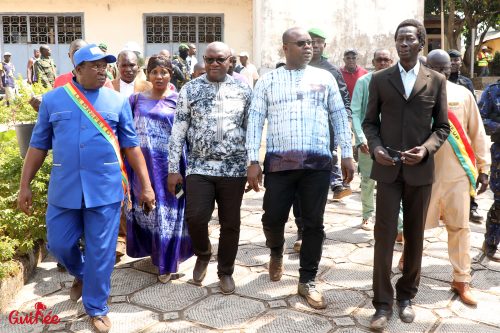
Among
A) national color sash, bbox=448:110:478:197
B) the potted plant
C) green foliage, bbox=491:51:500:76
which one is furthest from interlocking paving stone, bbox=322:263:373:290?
green foliage, bbox=491:51:500:76

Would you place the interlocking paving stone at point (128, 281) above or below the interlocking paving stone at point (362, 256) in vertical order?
below

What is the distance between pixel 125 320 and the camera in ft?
11.9

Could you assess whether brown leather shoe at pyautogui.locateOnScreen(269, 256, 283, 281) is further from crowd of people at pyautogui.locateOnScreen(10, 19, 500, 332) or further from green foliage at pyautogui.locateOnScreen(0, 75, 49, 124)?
green foliage at pyautogui.locateOnScreen(0, 75, 49, 124)

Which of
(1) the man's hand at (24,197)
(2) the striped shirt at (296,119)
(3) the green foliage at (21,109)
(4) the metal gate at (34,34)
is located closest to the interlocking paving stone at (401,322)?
(2) the striped shirt at (296,119)

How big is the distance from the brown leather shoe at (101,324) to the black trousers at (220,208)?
3.05 feet

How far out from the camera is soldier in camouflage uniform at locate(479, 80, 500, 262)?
4559mm

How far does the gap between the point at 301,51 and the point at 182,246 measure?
6.10 feet

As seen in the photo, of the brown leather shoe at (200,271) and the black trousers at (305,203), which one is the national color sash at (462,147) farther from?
the brown leather shoe at (200,271)

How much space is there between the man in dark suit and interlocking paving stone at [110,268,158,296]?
6.03 feet

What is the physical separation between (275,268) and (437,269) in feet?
4.63

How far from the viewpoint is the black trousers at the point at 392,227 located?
3439 millimetres

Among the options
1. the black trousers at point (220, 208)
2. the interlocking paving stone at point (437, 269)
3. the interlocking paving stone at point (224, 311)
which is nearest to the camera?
the interlocking paving stone at point (224, 311)

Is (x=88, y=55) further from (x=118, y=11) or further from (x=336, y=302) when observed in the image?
(x=118, y=11)
